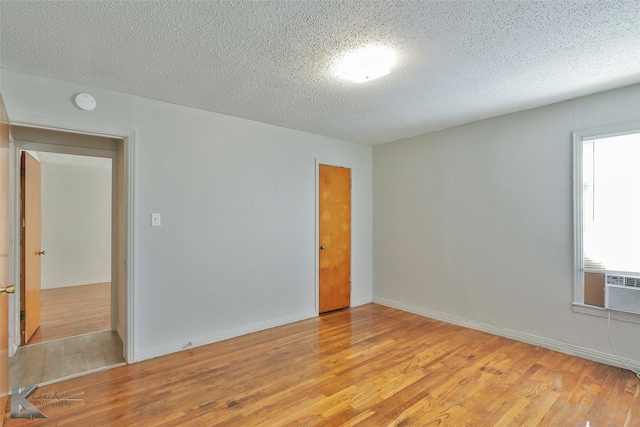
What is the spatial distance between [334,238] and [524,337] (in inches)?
97.7

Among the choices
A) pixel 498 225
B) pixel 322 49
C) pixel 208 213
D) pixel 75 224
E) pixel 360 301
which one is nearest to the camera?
pixel 322 49

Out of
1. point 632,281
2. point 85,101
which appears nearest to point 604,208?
point 632,281

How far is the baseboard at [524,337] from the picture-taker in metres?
2.81

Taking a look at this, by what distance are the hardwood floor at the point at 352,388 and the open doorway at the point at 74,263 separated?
1.94ft

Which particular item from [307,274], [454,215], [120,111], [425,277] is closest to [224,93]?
[120,111]

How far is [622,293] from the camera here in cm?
275

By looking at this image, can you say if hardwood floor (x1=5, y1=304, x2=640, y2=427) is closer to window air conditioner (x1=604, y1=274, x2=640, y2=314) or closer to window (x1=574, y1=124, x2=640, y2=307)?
window air conditioner (x1=604, y1=274, x2=640, y2=314)

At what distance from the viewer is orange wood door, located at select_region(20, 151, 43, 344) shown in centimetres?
326

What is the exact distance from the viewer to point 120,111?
2.86 metres

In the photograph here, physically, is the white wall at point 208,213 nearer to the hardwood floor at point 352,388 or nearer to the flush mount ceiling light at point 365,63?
the hardwood floor at point 352,388

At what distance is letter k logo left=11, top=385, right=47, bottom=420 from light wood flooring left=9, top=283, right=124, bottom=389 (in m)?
0.18

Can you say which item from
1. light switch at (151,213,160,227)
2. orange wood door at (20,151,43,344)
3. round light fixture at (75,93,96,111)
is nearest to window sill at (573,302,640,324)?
light switch at (151,213,160,227)

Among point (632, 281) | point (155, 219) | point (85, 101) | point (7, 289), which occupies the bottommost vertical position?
point (632, 281)

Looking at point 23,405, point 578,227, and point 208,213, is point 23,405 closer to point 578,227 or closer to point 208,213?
point 208,213
